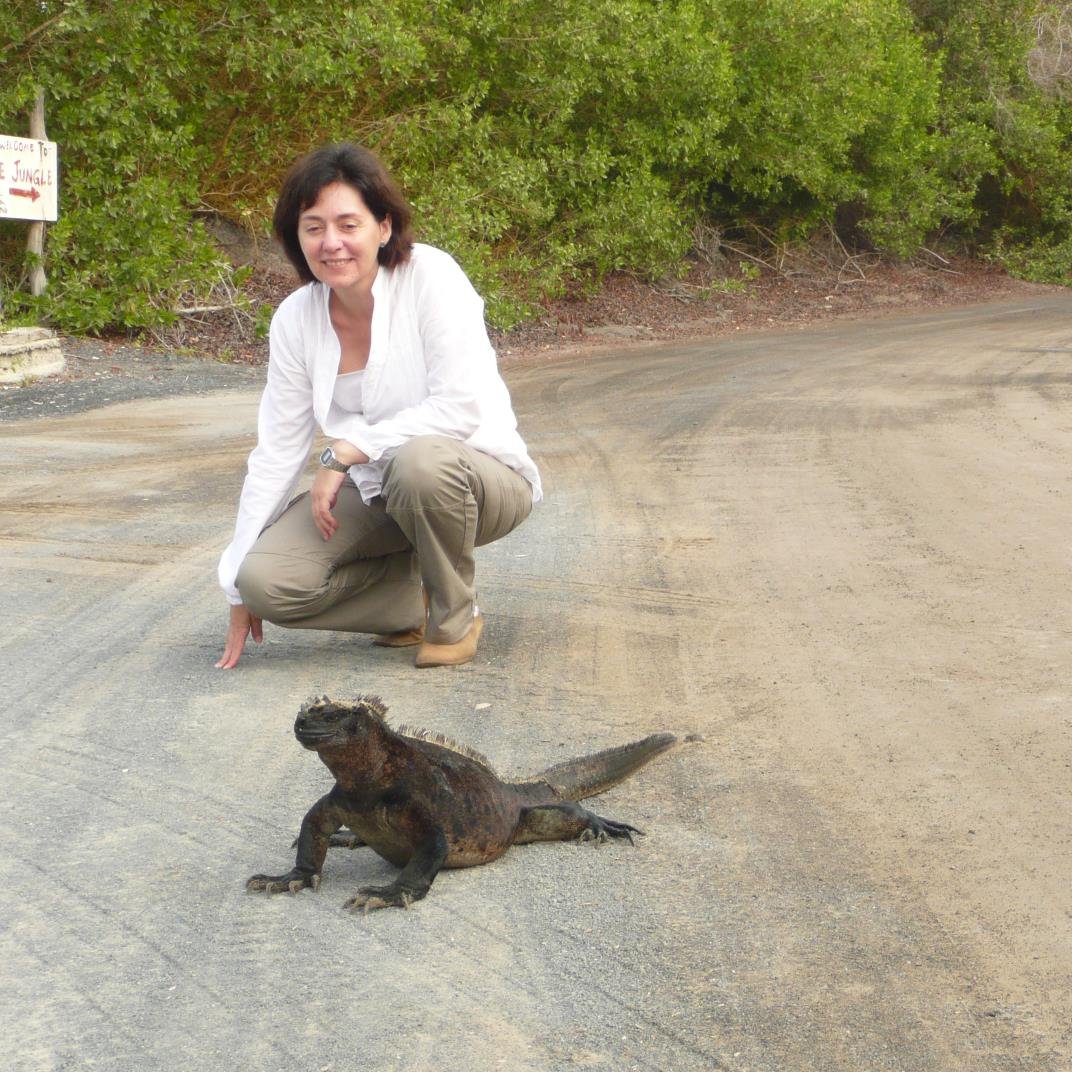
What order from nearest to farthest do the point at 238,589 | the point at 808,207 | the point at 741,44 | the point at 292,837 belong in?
the point at 292,837, the point at 238,589, the point at 741,44, the point at 808,207

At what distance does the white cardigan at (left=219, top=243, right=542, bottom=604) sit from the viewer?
16.3 ft

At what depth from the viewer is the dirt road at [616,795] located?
9.19ft

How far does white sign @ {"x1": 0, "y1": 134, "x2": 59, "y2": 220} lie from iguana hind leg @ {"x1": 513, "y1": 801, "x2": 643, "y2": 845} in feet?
39.8

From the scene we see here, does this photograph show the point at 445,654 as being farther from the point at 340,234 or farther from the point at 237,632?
the point at 340,234

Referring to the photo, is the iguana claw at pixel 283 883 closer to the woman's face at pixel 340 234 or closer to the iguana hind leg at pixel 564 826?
the iguana hind leg at pixel 564 826

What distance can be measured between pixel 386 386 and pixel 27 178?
1074 cm

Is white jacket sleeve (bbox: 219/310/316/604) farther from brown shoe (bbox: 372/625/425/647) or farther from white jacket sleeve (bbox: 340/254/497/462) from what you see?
brown shoe (bbox: 372/625/425/647)

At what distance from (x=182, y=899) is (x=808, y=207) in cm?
2420

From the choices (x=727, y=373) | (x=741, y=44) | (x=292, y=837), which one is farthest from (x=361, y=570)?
(x=741, y=44)

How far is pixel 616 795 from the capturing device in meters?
3.98

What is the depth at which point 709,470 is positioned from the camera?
902cm

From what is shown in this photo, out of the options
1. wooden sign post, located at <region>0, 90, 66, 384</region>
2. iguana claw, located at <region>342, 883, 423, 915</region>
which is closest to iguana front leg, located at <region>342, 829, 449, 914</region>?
iguana claw, located at <region>342, 883, 423, 915</region>

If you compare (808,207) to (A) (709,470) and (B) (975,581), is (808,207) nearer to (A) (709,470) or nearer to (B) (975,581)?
(A) (709,470)

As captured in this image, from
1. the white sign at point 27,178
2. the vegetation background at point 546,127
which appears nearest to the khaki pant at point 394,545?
the white sign at point 27,178
